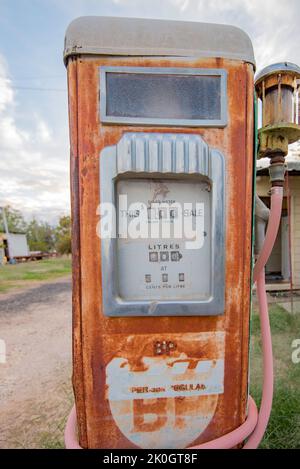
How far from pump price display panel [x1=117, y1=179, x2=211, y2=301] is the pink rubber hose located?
0.31 metres

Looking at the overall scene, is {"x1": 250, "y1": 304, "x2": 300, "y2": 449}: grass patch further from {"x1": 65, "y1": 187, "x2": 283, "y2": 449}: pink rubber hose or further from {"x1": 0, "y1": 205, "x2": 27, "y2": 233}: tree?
{"x1": 0, "y1": 205, "x2": 27, "y2": 233}: tree

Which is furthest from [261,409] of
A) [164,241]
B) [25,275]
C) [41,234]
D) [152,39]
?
[41,234]

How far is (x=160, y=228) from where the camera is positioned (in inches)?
43.6

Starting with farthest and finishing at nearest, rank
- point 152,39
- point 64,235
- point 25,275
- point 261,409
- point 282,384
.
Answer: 1. point 64,235
2. point 25,275
3. point 282,384
4. point 261,409
5. point 152,39

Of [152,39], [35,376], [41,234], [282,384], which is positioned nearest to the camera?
[152,39]

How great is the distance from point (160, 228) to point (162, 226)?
0.04 ft

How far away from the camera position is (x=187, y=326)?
1.11 m

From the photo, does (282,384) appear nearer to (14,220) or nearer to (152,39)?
(152,39)

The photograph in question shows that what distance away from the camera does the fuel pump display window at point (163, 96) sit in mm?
1046

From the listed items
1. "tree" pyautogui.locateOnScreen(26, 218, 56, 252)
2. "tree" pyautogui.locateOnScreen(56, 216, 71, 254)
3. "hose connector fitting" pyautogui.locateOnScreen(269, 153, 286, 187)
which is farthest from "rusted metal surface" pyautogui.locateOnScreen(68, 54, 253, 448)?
"tree" pyautogui.locateOnScreen(26, 218, 56, 252)

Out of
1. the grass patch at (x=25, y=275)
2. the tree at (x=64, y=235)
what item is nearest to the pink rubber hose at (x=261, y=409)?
the grass patch at (x=25, y=275)

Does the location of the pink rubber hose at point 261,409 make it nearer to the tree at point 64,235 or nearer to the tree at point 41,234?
the tree at point 64,235

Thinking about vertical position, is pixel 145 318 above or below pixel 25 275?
above

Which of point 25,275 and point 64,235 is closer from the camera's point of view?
point 25,275
